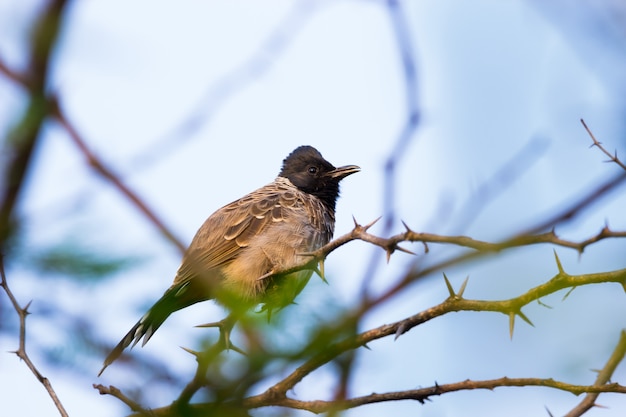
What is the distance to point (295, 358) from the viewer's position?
6.10ft

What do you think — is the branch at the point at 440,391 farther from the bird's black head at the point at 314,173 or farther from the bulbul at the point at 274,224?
the bird's black head at the point at 314,173

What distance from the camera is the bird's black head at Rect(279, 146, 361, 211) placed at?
9039mm

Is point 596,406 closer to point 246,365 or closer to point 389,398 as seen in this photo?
point 389,398

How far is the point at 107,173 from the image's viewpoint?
1648 millimetres

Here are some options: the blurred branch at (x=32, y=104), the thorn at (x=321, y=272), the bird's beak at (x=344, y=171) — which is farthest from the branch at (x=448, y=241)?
the bird's beak at (x=344, y=171)

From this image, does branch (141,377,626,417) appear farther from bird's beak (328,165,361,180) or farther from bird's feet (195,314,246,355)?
bird's beak (328,165,361,180)

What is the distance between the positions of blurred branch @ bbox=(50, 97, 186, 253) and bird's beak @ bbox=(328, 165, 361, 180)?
732 cm

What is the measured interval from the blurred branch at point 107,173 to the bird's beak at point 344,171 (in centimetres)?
732

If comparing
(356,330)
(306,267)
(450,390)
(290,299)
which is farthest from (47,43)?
(450,390)

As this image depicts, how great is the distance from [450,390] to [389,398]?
35 cm

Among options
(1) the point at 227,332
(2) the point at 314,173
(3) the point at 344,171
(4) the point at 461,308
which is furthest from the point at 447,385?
(2) the point at 314,173

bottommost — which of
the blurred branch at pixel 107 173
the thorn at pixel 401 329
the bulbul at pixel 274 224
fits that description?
the blurred branch at pixel 107 173

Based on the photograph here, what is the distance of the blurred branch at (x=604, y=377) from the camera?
2953mm

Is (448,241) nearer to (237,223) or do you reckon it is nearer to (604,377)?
(604,377)
